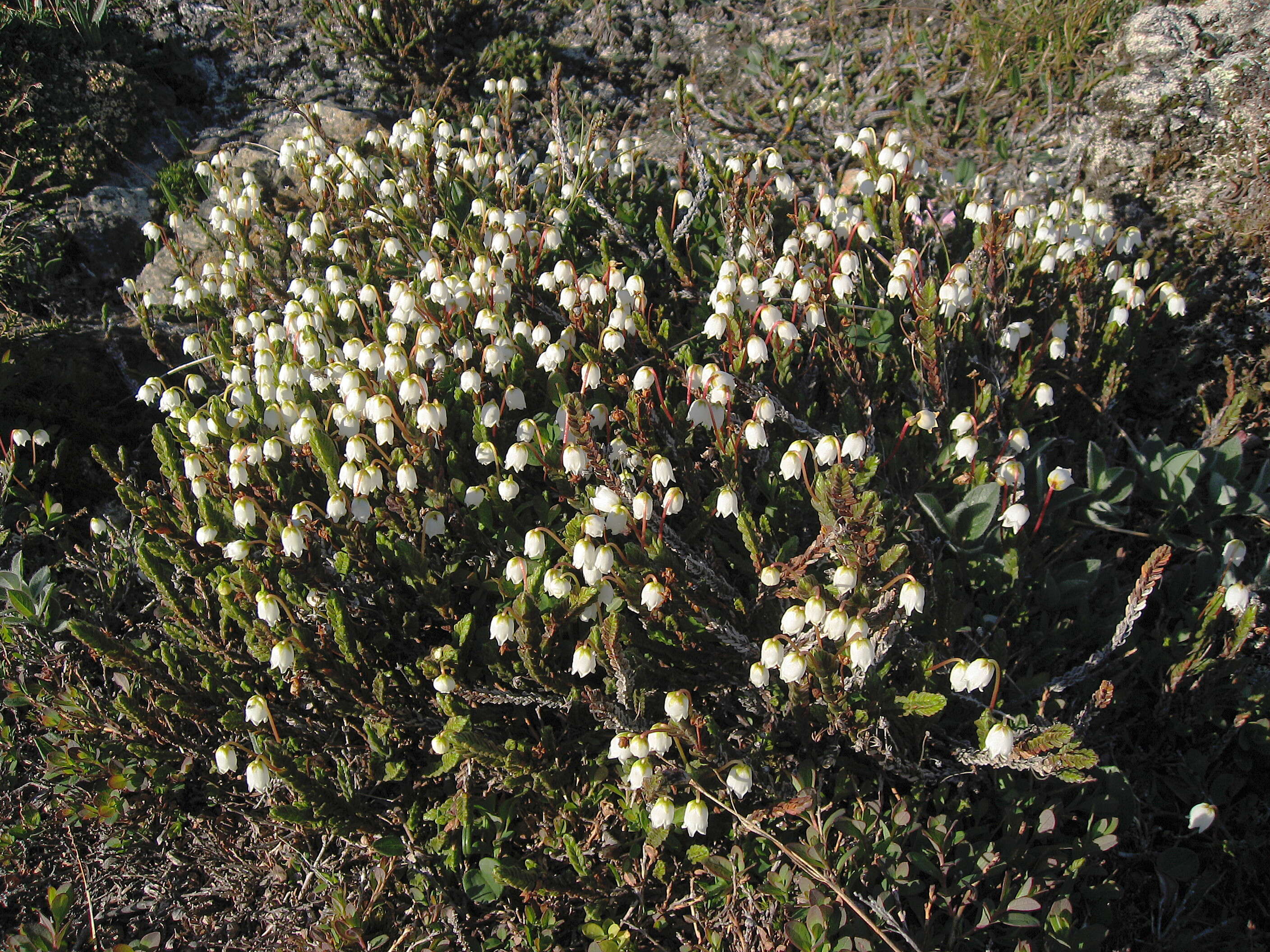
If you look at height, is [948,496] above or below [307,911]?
above

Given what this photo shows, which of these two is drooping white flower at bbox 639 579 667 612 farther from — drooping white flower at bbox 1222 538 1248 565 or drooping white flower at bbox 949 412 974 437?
drooping white flower at bbox 1222 538 1248 565

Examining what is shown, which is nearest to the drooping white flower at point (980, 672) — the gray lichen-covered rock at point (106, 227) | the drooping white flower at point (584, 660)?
the drooping white flower at point (584, 660)

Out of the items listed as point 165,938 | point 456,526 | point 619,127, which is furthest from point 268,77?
point 165,938

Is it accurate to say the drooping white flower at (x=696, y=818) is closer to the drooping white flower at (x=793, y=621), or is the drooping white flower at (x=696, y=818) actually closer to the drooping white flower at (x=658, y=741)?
the drooping white flower at (x=658, y=741)

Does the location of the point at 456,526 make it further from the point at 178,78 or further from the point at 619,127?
the point at 178,78

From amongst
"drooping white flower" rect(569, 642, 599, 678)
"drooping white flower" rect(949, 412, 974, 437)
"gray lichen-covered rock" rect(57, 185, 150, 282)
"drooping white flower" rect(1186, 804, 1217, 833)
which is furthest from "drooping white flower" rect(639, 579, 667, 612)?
"gray lichen-covered rock" rect(57, 185, 150, 282)
